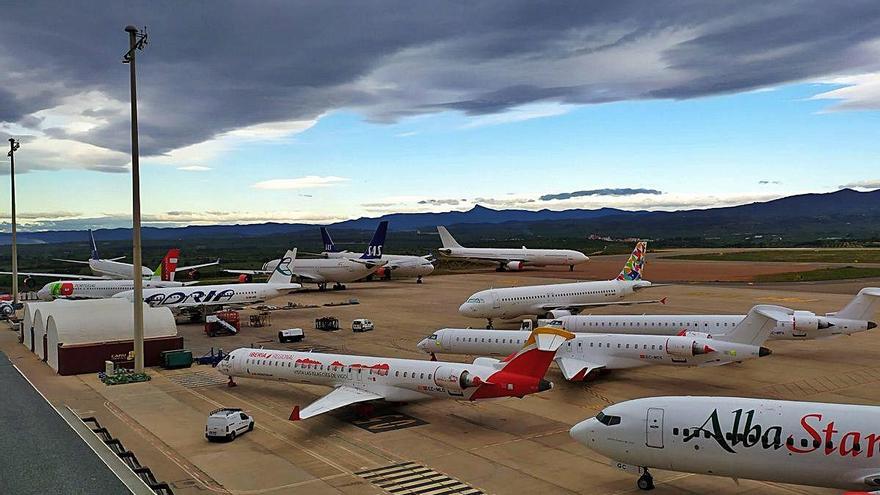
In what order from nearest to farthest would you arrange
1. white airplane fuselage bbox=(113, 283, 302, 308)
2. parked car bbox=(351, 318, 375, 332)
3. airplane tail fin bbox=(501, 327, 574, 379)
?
airplane tail fin bbox=(501, 327, 574, 379)
parked car bbox=(351, 318, 375, 332)
white airplane fuselage bbox=(113, 283, 302, 308)

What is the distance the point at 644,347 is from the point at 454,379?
14.6m

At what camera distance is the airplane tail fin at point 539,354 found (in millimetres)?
34281

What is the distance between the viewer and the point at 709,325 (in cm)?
5125

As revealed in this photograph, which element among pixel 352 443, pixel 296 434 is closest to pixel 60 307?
pixel 296 434

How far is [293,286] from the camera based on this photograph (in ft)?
282

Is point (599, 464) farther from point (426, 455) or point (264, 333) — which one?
point (264, 333)

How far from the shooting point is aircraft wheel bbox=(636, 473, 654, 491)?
84.9ft

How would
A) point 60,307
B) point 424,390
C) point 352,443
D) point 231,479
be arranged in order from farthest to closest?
1. point 60,307
2. point 424,390
3. point 352,443
4. point 231,479

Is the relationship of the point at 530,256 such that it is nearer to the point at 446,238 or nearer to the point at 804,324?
the point at 446,238

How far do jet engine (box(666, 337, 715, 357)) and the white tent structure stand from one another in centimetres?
3886

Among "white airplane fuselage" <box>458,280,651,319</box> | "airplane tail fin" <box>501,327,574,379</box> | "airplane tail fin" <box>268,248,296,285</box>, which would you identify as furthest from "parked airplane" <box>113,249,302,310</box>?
"airplane tail fin" <box>501,327,574,379</box>

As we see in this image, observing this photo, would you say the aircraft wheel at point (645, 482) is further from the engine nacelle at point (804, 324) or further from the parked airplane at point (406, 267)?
the parked airplane at point (406, 267)

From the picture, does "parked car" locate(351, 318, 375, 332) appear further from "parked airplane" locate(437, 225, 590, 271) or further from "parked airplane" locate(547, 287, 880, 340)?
"parked airplane" locate(437, 225, 590, 271)

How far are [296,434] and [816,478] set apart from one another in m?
23.6
